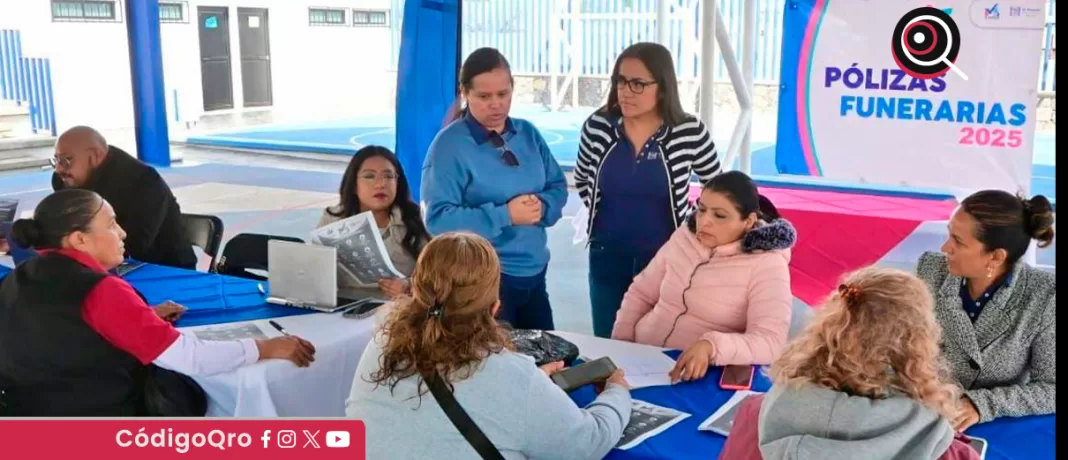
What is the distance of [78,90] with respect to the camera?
12344 mm

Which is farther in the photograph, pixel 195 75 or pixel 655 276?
pixel 195 75

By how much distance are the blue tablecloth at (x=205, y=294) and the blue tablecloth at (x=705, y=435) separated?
3.66ft

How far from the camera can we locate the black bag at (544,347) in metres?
2.16

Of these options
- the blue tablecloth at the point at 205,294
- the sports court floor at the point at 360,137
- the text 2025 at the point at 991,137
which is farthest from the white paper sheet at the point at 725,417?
the sports court floor at the point at 360,137

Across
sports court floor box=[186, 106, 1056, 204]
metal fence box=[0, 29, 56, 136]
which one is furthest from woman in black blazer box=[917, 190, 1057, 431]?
metal fence box=[0, 29, 56, 136]

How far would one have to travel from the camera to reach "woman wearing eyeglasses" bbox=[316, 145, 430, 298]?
3.03 meters

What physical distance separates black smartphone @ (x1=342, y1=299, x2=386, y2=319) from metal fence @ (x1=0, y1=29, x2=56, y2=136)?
1013cm

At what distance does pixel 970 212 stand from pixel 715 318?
0.66 m

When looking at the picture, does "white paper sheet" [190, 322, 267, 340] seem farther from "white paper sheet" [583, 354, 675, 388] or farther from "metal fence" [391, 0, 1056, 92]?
"metal fence" [391, 0, 1056, 92]

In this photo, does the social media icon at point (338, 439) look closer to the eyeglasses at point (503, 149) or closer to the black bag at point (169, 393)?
the black bag at point (169, 393)

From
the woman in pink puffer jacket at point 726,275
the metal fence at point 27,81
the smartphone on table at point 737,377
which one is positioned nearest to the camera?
the smartphone on table at point 737,377

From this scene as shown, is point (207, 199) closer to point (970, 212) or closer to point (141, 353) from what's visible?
point (141, 353)

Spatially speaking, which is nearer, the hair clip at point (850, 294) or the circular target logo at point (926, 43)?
the hair clip at point (850, 294)

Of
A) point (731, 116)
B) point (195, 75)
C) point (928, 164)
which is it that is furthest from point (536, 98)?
point (928, 164)
